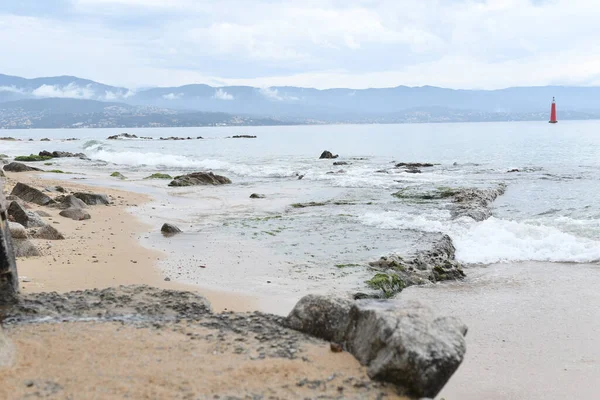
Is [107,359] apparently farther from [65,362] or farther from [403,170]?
[403,170]

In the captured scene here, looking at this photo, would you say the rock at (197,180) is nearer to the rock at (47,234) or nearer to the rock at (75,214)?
the rock at (75,214)

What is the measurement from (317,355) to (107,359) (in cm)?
192

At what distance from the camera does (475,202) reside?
19.8 m

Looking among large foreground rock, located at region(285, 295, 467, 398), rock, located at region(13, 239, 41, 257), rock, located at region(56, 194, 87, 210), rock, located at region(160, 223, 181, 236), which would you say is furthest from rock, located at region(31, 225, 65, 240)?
large foreground rock, located at region(285, 295, 467, 398)

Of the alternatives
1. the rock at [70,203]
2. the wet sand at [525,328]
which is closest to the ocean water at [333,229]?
the wet sand at [525,328]

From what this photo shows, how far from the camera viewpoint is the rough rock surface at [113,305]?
613 centimetres

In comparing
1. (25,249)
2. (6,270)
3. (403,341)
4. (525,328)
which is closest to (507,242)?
(525,328)

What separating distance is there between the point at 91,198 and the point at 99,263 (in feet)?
28.0

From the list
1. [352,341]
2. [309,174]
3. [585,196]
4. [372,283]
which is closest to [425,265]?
[372,283]

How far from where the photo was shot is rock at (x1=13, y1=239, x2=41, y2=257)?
889 cm

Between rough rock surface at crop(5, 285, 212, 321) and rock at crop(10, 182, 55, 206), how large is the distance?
33.0 ft

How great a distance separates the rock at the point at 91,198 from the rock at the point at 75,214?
283cm

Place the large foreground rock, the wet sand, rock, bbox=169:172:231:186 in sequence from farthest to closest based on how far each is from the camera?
rock, bbox=169:172:231:186
the wet sand
the large foreground rock

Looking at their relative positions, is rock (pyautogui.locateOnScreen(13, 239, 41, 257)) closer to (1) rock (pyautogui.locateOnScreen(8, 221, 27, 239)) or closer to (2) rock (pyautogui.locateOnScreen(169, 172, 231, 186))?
(1) rock (pyautogui.locateOnScreen(8, 221, 27, 239))
